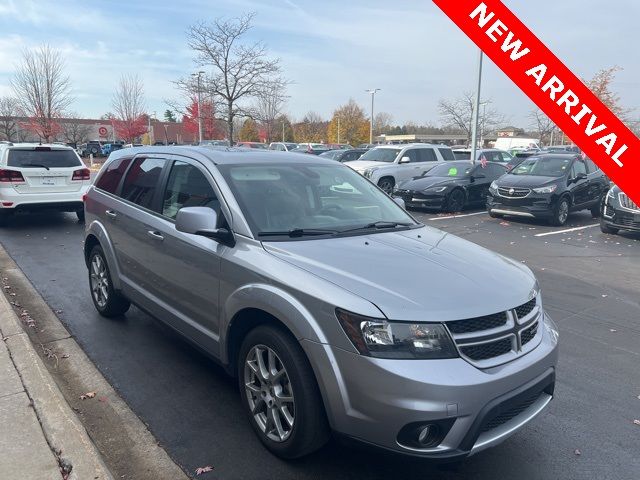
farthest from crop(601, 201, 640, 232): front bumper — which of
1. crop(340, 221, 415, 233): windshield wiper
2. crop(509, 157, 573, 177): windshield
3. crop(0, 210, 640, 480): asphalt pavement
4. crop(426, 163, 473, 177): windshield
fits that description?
crop(340, 221, 415, 233): windshield wiper

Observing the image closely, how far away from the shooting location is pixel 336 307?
260 centimetres

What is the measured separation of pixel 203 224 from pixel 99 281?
105 inches

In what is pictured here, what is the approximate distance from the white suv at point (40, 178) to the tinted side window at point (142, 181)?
6.38 meters

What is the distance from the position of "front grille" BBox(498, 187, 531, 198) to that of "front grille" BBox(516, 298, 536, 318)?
1035 cm

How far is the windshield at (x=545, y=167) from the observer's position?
13.3 metres

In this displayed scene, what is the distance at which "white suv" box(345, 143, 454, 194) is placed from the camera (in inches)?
643

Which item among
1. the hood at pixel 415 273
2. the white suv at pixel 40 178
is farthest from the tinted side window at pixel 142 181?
the white suv at pixel 40 178

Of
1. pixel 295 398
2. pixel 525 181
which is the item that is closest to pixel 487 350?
pixel 295 398

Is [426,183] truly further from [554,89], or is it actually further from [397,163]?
[554,89]

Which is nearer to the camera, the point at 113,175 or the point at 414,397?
the point at 414,397

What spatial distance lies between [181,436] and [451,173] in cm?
1325

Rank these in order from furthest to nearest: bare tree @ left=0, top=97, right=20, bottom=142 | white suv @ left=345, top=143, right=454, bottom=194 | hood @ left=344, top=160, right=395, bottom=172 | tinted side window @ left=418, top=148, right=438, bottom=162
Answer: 1. bare tree @ left=0, top=97, right=20, bottom=142
2. tinted side window @ left=418, top=148, right=438, bottom=162
3. hood @ left=344, top=160, right=395, bottom=172
4. white suv @ left=345, top=143, right=454, bottom=194

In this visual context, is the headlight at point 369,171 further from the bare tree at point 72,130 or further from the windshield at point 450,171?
the bare tree at point 72,130

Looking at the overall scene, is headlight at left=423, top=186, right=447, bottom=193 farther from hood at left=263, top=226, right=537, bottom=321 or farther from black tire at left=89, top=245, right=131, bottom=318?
hood at left=263, top=226, right=537, bottom=321
